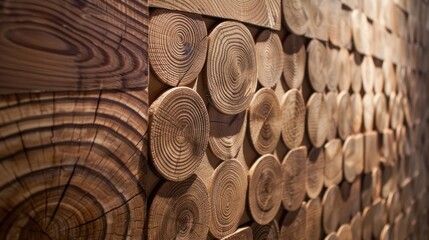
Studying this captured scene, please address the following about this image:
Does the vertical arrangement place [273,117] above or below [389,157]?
above

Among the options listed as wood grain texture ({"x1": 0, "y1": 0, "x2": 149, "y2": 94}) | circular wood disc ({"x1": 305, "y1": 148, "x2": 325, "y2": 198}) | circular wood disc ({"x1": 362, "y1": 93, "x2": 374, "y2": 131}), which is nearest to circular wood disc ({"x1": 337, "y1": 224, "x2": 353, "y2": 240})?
circular wood disc ({"x1": 305, "y1": 148, "x2": 325, "y2": 198})

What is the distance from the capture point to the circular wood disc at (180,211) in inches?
35.0

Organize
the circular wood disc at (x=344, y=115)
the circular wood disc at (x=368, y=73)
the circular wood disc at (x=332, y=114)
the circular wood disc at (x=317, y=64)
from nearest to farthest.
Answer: the circular wood disc at (x=317, y=64) → the circular wood disc at (x=332, y=114) → the circular wood disc at (x=344, y=115) → the circular wood disc at (x=368, y=73)

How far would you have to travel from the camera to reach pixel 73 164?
0.70 metres

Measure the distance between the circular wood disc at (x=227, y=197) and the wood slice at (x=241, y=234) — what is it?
0.5 inches

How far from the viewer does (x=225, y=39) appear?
105 cm

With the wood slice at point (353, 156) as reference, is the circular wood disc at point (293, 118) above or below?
above

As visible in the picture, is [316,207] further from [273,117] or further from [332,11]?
[332,11]

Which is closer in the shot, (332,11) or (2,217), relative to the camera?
(2,217)

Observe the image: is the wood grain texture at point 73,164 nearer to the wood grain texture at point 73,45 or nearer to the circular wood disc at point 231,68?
the wood grain texture at point 73,45

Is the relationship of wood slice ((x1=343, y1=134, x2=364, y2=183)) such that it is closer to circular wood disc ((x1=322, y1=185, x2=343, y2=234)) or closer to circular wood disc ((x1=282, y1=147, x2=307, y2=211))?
circular wood disc ((x1=322, y1=185, x2=343, y2=234))

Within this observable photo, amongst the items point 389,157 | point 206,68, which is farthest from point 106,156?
point 389,157

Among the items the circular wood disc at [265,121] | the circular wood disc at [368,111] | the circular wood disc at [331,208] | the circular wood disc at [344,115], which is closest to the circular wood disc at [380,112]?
the circular wood disc at [368,111]

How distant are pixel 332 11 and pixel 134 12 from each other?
3.59 ft
